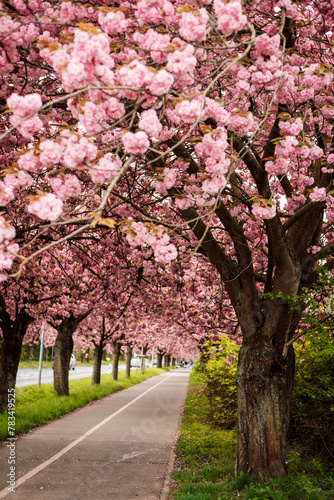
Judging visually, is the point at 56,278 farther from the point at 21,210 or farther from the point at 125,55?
the point at 125,55

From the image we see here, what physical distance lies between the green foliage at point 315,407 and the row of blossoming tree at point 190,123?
4.09ft

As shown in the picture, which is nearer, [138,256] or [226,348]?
[138,256]

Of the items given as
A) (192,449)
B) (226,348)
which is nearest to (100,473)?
(192,449)

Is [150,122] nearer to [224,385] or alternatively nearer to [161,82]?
[161,82]

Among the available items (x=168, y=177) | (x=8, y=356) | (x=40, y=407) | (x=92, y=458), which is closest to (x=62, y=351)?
(x=40, y=407)

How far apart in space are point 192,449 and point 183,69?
7.68m

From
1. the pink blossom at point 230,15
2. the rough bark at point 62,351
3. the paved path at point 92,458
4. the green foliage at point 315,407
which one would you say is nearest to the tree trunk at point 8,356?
the paved path at point 92,458

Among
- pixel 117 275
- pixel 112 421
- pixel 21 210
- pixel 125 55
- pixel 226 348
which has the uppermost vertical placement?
pixel 125 55

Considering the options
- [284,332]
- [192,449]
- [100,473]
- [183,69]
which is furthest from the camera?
[192,449]

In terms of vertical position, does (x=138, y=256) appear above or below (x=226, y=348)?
above

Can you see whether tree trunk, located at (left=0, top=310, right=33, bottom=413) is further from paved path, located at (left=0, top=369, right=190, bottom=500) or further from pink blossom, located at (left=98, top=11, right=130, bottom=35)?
pink blossom, located at (left=98, top=11, right=130, bottom=35)

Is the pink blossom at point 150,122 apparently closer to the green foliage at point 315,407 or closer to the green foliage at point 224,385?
the green foliage at point 315,407

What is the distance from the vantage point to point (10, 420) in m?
10.1

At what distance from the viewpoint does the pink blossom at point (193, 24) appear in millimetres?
3248
